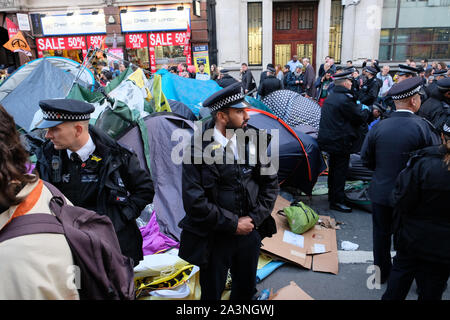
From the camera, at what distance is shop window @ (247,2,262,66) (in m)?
14.7

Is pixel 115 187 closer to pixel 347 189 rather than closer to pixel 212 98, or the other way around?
pixel 212 98

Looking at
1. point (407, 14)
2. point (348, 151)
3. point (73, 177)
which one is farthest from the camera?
point (407, 14)

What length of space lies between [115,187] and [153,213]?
5.56 ft

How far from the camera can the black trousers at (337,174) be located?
471 cm

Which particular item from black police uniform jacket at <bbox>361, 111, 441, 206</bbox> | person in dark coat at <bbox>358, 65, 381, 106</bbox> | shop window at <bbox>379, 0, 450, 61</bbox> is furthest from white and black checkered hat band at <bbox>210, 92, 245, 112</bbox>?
shop window at <bbox>379, 0, 450, 61</bbox>

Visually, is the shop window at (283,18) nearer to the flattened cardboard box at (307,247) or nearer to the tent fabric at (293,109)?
the tent fabric at (293,109)

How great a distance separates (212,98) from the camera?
226 cm

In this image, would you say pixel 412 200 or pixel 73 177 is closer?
pixel 412 200

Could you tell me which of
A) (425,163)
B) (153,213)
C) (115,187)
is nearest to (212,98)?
(115,187)

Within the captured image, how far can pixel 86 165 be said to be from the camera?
236 centimetres

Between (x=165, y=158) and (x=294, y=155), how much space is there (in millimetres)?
1860

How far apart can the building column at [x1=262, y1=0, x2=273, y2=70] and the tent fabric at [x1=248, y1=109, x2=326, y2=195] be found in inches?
428

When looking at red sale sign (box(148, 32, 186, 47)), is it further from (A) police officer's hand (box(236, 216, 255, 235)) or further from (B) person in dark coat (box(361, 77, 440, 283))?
(A) police officer's hand (box(236, 216, 255, 235))

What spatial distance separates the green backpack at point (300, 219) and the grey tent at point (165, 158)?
132 cm
